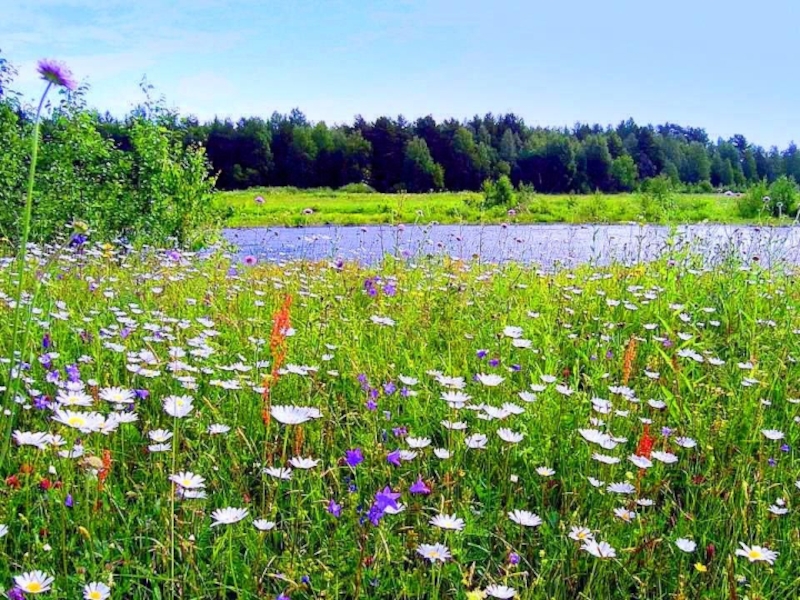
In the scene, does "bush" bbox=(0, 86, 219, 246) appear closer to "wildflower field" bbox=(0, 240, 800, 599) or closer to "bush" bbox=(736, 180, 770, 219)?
"wildflower field" bbox=(0, 240, 800, 599)

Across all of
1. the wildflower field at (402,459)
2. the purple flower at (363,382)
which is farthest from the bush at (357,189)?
the purple flower at (363,382)

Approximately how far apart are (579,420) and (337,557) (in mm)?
949

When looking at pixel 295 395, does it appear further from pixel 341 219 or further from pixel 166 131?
pixel 341 219

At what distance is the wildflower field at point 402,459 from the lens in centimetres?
130

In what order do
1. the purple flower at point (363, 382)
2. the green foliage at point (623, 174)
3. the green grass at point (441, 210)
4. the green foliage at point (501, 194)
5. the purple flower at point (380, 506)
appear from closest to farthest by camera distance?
1. the purple flower at point (380, 506)
2. the purple flower at point (363, 382)
3. the green grass at point (441, 210)
4. the green foliage at point (501, 194)
5. the green foliage at point (623, 174)

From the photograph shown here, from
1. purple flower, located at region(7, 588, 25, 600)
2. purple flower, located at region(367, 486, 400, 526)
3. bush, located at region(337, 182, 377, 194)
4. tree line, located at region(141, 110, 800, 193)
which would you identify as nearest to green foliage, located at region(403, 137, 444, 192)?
tree line, located at region(141, 110, 800, 193)

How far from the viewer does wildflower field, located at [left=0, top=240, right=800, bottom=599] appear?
1.30 m

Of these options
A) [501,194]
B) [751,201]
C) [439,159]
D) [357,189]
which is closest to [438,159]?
[439,159]

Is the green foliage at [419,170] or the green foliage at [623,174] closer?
the green foliage at [419,170]

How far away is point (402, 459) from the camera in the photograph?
1704mm

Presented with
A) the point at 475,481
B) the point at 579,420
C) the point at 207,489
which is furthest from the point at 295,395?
the point at 579,420

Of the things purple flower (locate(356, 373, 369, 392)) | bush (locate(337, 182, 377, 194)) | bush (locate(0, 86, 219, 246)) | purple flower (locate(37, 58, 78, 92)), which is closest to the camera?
purple flower (locate(37, 58, 78, 92))

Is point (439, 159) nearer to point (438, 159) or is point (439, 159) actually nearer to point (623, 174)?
point (438, 159)

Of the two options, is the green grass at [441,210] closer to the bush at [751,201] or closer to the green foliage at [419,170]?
the bush at [751,201]
